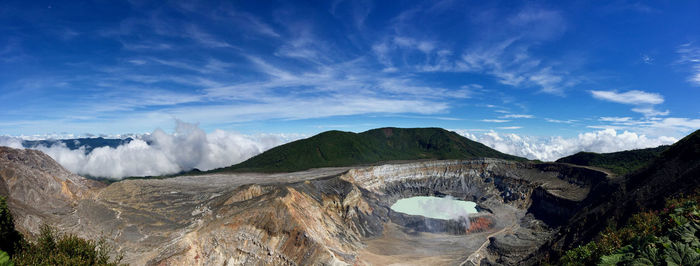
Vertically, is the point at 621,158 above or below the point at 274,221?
above

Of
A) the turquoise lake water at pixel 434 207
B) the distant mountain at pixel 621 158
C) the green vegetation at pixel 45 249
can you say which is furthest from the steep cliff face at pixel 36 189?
the distant mountain at pixel 621 158

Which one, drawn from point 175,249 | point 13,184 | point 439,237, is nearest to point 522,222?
point 439,237

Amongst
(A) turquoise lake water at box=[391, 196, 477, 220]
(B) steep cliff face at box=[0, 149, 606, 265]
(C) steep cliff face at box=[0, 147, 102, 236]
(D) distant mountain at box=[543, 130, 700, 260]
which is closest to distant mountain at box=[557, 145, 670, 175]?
(B) steep cliff face at box=[0, 149, 606, 265]

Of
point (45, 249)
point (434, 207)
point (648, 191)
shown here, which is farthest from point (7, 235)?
point (434, 207)

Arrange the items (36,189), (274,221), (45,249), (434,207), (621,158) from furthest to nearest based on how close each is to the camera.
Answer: (621,158) → (434,207) → (36,189) → (274,221) → (45,249)

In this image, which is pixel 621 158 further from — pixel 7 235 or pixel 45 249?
pixel 7 235

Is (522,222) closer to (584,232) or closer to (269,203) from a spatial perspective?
(584,232)
